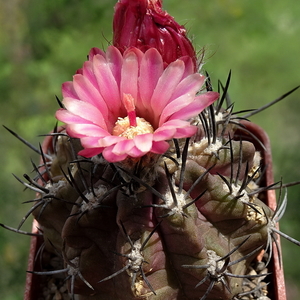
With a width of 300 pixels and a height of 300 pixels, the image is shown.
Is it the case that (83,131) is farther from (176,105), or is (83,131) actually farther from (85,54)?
(85,54)

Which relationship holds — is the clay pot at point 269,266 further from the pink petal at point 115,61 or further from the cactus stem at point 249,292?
the pink petal at point 115,61

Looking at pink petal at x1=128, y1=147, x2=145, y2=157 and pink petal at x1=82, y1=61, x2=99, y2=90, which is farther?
pink petal at x1=82, y1=61, x2=99, y2=90

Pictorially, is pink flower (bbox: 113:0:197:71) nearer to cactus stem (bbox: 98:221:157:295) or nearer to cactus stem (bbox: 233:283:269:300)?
cactus stem (bbox: 98:221:157:295)

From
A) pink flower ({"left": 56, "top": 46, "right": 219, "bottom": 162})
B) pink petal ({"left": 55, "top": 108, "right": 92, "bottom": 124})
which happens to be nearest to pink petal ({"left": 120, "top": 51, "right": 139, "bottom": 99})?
pink flower ({"left": 56, "top": 46, "right": 219, "bottom": 162})

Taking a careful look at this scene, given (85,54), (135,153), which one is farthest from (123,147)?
(85,54)

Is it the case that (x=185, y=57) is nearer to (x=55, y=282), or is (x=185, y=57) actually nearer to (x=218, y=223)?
(x=218, y=223)

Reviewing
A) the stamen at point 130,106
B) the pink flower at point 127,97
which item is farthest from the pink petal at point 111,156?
the stamen at point 130,106
